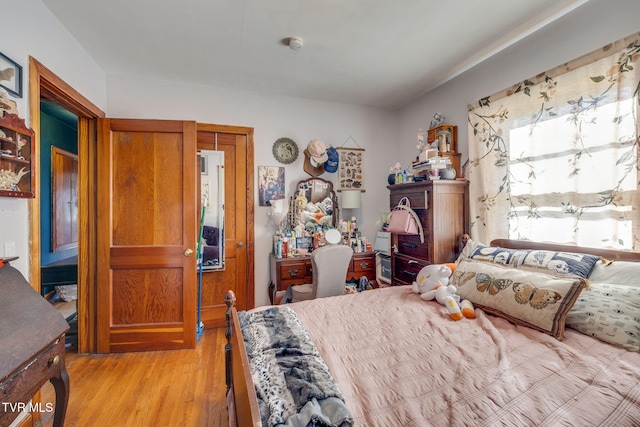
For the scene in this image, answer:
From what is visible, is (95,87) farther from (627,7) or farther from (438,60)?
(627,7)

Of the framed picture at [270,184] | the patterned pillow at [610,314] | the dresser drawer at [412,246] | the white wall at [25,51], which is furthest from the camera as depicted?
the framed picture at [270,184]

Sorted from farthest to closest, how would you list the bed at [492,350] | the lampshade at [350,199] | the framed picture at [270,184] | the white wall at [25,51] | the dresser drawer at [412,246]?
1. the lampshade at [350,199]
2. the framed picture at [270,184]
3. the dresser drawer at [412,246]
4. the white wall at [25,51]
5. the bed at [492,350]

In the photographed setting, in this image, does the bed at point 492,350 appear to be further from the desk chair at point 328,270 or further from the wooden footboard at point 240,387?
the desk chair at point 328,270

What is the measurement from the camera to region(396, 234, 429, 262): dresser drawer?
2482 mm

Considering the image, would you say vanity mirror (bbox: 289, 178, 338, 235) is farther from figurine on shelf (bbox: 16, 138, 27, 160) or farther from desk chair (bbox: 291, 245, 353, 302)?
figurine on shelf (bbox: 16, 138, 27, 160)

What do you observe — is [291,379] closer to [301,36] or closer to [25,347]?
[25,347]

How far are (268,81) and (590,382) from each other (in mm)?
3156

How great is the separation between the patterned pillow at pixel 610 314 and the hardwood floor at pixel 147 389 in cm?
202

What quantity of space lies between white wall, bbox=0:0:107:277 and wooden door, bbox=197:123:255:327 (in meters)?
1.26

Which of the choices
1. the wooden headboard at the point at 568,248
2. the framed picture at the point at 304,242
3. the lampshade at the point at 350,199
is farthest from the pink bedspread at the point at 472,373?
the lampshade at the point at 350,199

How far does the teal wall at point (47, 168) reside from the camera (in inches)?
136

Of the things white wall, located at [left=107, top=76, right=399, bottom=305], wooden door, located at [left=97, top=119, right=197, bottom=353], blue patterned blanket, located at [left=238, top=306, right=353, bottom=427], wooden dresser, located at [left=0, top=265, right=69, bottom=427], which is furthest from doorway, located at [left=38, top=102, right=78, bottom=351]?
blue patterned blanket, located at [left=238, top=306, right=353, bottom=427]

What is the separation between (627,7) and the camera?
1604 mm

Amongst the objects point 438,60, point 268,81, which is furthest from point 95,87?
point 438,60
